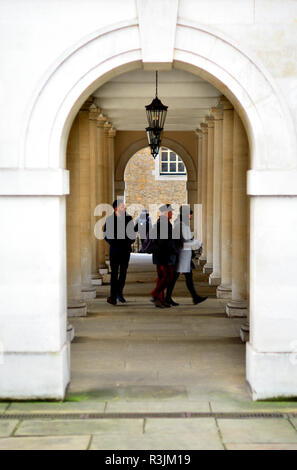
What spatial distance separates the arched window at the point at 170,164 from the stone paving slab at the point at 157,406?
1129 inches

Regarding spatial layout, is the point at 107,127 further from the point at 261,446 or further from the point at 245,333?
the point at 261,446

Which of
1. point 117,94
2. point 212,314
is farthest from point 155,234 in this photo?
point 117,94

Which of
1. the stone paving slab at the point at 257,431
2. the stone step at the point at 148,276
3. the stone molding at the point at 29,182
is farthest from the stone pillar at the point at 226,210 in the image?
the stone paving slab at the point at 257,431

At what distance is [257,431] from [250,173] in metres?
2.60

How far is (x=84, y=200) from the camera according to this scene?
41.5ft

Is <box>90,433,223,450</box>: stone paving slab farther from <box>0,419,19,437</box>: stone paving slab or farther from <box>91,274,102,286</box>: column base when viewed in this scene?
<box>91,274,102,286</box>: column base

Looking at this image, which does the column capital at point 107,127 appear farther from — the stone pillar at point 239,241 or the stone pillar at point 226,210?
the stone pillar at point 239,241

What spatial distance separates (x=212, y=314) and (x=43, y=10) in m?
6.11

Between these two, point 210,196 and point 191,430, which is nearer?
point 191,430

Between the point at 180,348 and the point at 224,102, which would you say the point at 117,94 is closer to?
the point at 224,102

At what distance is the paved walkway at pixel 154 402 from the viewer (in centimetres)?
600

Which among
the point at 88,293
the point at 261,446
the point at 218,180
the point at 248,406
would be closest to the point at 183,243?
the point at 88,293

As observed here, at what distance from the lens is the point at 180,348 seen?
909 centimetres

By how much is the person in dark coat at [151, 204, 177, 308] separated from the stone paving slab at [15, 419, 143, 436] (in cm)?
535
